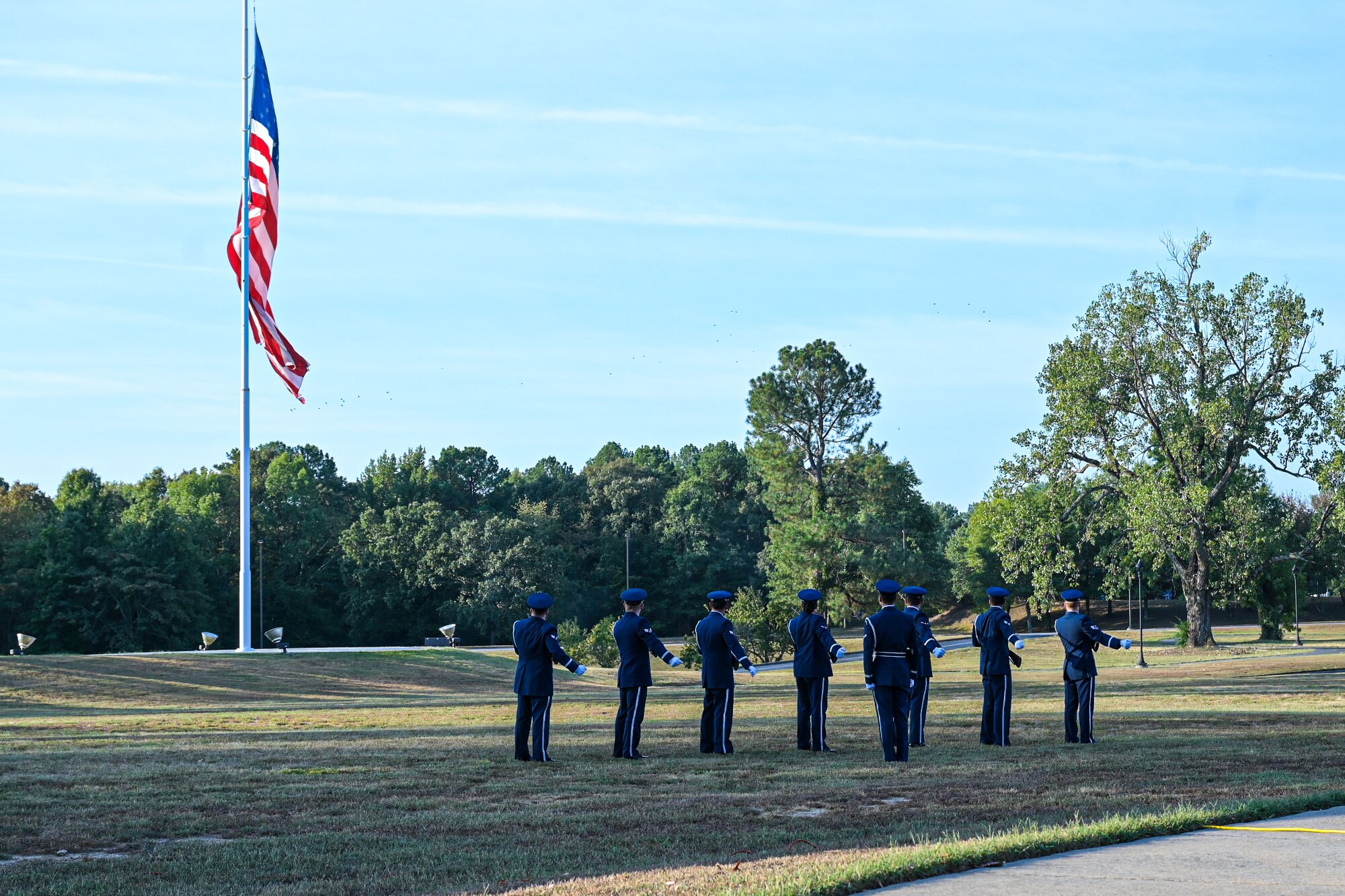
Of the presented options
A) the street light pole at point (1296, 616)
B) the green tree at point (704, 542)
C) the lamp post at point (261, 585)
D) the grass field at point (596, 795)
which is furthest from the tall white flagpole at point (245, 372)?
the green tree at point (704, 542)

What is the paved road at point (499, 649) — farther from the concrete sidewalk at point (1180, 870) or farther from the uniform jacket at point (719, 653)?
the concrete sidewalk at point (1180, 870)

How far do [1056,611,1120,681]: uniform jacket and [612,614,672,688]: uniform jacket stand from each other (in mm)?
4840

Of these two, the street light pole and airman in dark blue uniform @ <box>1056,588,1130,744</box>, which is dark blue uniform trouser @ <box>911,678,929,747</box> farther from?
the street light pole

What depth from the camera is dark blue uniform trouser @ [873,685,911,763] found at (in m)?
14.2

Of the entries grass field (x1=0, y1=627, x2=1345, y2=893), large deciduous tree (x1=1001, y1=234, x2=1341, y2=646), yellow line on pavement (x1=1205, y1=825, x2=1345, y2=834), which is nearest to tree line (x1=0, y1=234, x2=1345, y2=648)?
large deciduous tree (x1=1001, y1=234, x2=1341, y2=646)

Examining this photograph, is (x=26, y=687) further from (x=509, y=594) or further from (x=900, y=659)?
(x=509, y=594)

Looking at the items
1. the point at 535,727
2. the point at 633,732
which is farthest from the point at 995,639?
the point at 535,727

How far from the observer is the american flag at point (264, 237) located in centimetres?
3512

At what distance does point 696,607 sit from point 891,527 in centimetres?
2597

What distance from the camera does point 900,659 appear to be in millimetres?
14742

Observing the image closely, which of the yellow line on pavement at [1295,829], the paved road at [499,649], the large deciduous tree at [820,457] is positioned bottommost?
the paved road at [499,649]

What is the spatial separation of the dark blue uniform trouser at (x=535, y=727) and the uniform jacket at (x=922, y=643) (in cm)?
398

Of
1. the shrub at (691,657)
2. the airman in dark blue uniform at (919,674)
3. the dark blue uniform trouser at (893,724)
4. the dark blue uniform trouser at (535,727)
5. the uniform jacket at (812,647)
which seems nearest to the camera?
the dark blue uniform trouser at (893,724)

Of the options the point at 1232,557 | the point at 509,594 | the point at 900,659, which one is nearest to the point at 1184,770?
the point at 900,659
